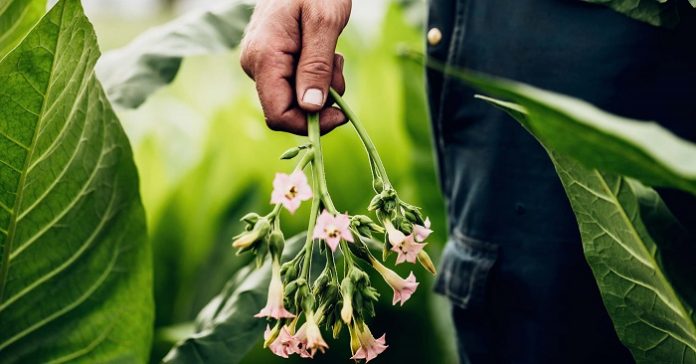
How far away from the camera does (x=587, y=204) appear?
837mm

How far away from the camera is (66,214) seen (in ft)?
3.51

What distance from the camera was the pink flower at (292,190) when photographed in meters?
0.84

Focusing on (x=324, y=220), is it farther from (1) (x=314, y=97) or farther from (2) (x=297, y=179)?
(1) (x=314, y=97)

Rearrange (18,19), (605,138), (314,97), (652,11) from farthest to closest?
(18,19), (652,11), (314,97), (605,138)

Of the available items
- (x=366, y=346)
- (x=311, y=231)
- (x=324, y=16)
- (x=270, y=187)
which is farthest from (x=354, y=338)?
(x=270, y=187)

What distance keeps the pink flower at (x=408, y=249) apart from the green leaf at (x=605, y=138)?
0.26 m

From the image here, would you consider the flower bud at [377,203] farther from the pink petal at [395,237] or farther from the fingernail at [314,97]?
the fingernail at [314,97]

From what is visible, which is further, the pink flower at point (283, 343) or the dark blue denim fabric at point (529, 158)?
the dark blue denim fabric at point (529, 158)

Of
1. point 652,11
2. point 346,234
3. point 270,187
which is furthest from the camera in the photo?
point 270,187

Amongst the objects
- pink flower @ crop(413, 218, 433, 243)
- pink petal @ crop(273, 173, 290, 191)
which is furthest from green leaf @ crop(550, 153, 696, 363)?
pink petal @ crop(273, 173, 290, 191)

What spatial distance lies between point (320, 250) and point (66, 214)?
14.9 inches

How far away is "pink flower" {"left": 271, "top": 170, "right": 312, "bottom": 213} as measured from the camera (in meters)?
0.84

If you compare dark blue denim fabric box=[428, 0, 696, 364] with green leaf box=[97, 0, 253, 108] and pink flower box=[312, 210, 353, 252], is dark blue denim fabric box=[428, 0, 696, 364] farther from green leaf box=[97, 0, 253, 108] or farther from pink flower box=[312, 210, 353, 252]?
pink flower box=[312, 210, 353, 252]

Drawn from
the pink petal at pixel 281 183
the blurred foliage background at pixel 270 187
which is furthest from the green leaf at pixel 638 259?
the blurred foliage background at pixel 270 187
